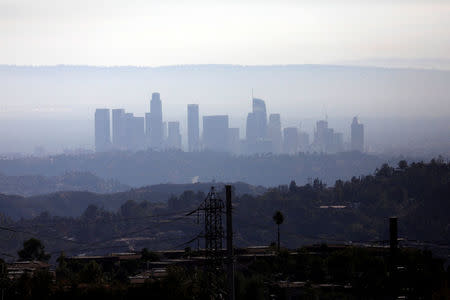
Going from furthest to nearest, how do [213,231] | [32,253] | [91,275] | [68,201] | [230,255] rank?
[68,201]
[32,253]
[91,275]
[213,231]
[230,255]

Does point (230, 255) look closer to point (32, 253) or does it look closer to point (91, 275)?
point (91, 275)

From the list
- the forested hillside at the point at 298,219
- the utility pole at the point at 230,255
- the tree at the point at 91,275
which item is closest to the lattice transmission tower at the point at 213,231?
the utility pole at the point at 230,255

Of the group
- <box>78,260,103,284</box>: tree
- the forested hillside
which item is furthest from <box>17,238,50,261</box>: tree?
the forested hillside

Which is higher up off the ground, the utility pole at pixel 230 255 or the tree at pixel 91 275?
the utility pole at pixel 230 255

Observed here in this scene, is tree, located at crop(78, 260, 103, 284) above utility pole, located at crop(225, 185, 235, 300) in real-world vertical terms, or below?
below

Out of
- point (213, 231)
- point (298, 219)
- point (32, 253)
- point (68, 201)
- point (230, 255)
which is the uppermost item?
point (213, 231)

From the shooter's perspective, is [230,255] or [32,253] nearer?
[230,255]

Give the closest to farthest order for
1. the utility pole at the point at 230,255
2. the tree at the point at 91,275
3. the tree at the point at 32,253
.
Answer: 1. the utility pole at the point at 230,255
2. the tree at the point at 91,275
3. the tree at the point at 32,253

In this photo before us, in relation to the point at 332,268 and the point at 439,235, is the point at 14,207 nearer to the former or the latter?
the point at 439,235

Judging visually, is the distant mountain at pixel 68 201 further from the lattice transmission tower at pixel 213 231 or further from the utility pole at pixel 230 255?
the utility pole at pixel 230 255

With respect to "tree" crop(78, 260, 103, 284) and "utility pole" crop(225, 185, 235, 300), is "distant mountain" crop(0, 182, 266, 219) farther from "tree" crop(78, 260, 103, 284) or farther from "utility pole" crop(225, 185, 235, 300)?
"utility pole" crop(225, 185, 235, 300)

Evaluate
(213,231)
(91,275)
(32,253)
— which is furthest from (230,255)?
(32,253)

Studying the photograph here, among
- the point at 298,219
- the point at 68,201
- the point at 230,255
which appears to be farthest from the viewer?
the point at 68,201

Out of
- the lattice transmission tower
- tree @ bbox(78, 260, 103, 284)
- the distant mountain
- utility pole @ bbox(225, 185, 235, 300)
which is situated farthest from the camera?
the distant mountain
